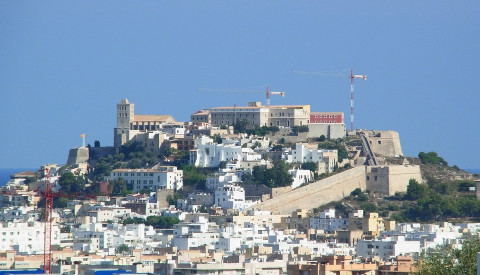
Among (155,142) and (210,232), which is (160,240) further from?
(155,142)

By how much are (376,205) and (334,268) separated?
38343mm

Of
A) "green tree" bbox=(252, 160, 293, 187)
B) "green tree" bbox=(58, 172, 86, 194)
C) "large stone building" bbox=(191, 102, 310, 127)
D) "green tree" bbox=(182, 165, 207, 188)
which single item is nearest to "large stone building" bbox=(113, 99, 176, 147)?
"large stone building" bbox=(191, 102, 310, 127)

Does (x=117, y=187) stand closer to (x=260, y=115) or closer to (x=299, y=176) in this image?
(x=299, y=176)

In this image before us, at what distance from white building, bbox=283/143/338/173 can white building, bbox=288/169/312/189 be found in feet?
4.72

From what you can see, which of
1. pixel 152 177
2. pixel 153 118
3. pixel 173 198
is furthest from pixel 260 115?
pixel 173 198

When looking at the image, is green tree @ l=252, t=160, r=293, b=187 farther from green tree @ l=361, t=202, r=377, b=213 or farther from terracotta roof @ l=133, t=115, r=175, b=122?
terracotta roof @ l=133, t=115, r=175, b=122

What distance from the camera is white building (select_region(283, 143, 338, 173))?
80.4m

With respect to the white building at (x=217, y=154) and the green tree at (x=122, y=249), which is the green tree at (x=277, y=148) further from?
the green tree at (x=122, y=249)

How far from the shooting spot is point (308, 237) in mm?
72000

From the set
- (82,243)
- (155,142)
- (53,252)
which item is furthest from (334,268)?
(155,142)

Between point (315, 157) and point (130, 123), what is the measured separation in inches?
477

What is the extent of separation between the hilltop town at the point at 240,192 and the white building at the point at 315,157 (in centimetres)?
5

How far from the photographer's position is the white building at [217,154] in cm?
8119

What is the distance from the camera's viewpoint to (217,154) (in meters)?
81.4
